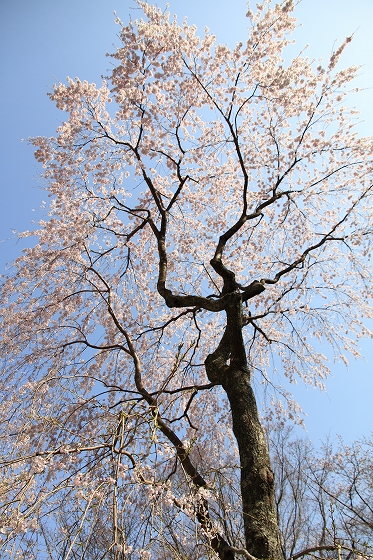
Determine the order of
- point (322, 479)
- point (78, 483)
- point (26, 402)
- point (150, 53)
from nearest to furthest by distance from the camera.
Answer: point (78, 483), point (26, 402), point (150, 53), point (322, 479)

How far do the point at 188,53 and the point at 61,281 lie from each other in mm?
4546

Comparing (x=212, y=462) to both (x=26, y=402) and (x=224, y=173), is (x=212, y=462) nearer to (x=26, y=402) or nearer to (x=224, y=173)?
(x=26, y=402)

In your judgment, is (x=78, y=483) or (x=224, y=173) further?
(x=224, y=173)

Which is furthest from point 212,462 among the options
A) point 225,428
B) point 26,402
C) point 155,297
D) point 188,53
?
point 188,53

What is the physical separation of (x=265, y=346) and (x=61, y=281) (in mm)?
4385

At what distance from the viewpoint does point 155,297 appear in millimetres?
7863

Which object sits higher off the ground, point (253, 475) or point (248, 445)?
point (248, 445)

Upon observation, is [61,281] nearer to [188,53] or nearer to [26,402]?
[26,402]

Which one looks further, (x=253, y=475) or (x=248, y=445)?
(x=248, y=445)

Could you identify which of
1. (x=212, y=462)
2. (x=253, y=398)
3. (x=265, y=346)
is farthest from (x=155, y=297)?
(x=253, y=398)

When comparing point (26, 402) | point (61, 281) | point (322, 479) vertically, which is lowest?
point (26, 402)

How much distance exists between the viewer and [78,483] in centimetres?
210

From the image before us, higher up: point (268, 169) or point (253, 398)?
point (268, 169)

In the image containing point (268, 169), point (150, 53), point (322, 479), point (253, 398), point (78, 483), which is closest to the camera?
point (78, 483)
